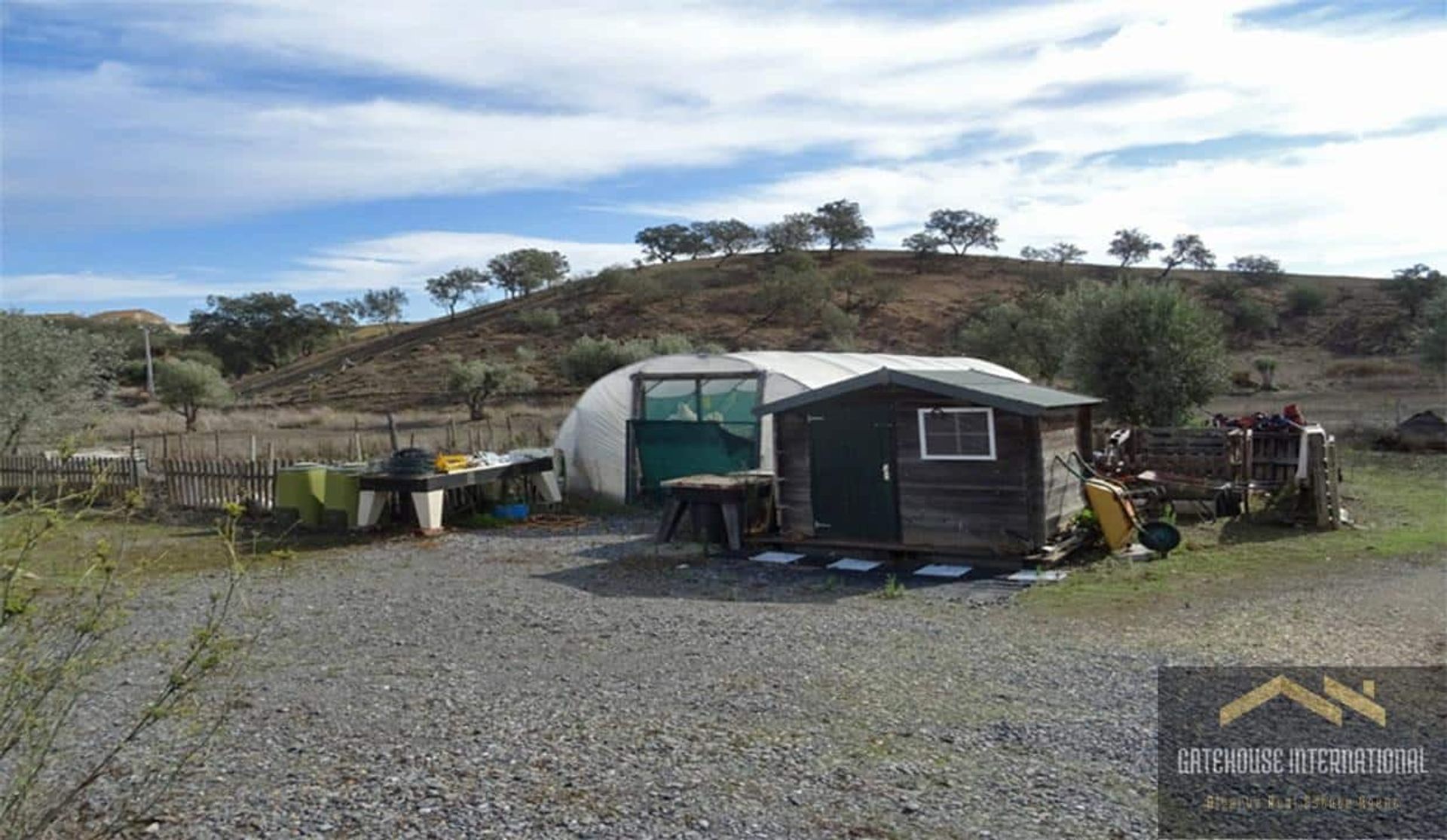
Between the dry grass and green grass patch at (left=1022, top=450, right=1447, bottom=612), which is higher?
the dry grass

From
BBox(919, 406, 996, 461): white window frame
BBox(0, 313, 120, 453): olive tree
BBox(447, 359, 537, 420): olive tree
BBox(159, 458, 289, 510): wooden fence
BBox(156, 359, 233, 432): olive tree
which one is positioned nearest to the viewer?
BBox(919, 406, 996, 461): white window frame

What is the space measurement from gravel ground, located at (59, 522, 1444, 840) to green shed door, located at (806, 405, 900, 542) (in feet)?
4.20

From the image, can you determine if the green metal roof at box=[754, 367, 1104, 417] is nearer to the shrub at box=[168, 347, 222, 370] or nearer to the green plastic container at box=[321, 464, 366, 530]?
the green plastic container at box=[321, 464, 366, 530]

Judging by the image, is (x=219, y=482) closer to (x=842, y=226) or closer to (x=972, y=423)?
(x=972, y=423)

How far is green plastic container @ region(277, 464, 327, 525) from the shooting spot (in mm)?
15586

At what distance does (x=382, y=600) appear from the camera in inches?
406

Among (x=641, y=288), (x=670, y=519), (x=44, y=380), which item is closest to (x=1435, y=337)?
(x=670, y=519)

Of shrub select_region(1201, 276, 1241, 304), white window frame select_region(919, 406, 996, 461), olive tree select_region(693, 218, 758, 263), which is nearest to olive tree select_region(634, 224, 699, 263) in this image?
olive tree select_region(693, 218, 758, 263)

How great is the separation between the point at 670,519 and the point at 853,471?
2.64 m

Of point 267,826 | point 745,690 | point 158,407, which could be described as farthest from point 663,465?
point 158,407

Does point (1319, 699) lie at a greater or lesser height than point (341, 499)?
lesser

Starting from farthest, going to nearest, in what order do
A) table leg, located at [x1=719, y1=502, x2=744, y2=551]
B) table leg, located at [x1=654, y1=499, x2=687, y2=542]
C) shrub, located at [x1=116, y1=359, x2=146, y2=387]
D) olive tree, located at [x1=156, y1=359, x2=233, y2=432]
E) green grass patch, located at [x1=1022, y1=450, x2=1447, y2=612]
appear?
shrub, located at [x1=116, y1=359, x2=146, y2=387], olive tree, located at [x1=156, y1=359, x2=233, y2=432], table leg, located at [x1=654, y1=499, x2=687, y2=542], table leg, located at [x1=719, y1=502, x2=744, y2=551], green grass patch, located at [x1=1022, y1=450, x2=1447, y2=612]

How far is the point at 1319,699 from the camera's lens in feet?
20.1

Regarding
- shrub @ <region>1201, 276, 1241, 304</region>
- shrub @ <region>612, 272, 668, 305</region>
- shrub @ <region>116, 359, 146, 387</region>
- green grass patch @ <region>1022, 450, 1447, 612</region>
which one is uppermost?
shrub @ <region>612, 272, 668, 305</region>
